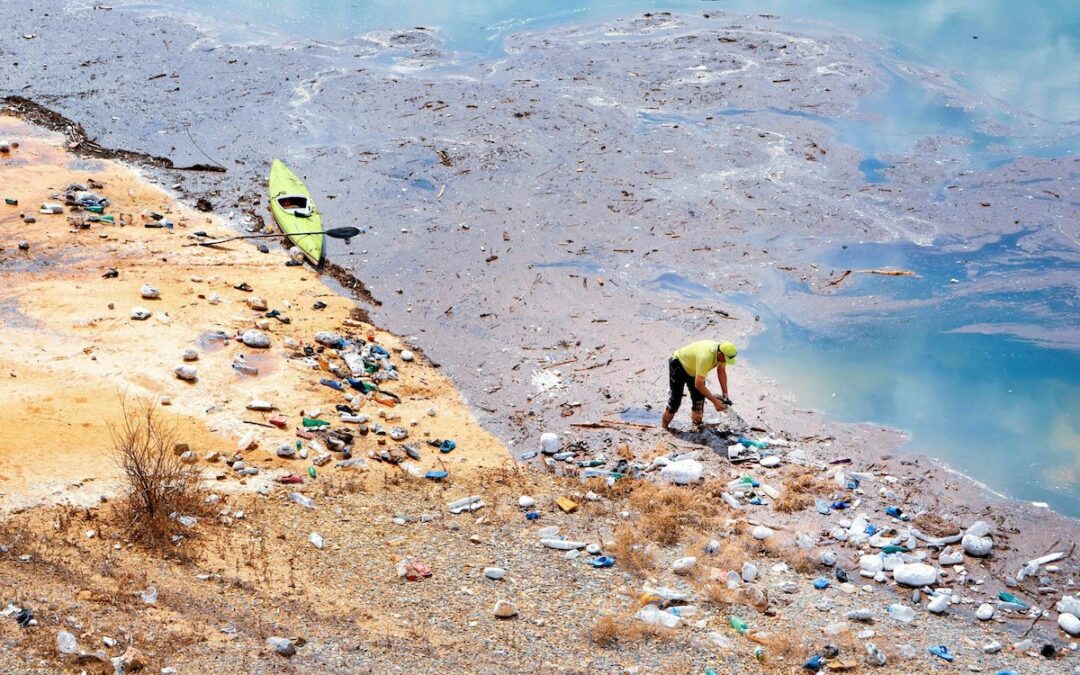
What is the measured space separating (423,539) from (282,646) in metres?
2.23

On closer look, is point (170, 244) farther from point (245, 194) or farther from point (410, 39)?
point (410, 39)

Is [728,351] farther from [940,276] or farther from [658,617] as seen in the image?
[940,276]

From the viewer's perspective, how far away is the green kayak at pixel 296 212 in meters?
15.0

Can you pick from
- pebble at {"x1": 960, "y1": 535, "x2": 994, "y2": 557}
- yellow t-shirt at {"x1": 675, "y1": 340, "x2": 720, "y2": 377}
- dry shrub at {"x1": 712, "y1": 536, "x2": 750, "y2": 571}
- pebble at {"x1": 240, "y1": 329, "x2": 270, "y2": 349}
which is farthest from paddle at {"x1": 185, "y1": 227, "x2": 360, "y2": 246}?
pebble at {"x1": 960, "y1": 535, "x2": 994, "y2": 557}

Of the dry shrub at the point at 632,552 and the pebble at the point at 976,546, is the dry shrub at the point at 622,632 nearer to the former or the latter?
the dry shrub at the point at 632,552

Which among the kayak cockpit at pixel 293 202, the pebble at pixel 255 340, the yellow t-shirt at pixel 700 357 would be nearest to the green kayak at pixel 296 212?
the kayak cockpit at pixel 293 202

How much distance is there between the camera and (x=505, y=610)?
805 centimetres

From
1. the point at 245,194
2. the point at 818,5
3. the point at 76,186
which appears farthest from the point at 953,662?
the point at 818,5

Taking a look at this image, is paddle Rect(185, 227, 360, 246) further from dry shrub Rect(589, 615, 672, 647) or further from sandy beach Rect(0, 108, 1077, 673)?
dry shrub Rect(589, 615, 672, 647)

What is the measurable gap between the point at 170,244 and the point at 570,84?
9557mm

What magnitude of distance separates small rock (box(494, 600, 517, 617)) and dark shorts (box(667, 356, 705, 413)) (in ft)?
12.2

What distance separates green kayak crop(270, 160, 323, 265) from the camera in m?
15.0

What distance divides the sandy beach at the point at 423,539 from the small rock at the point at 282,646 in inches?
1.1

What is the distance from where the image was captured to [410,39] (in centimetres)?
2309
